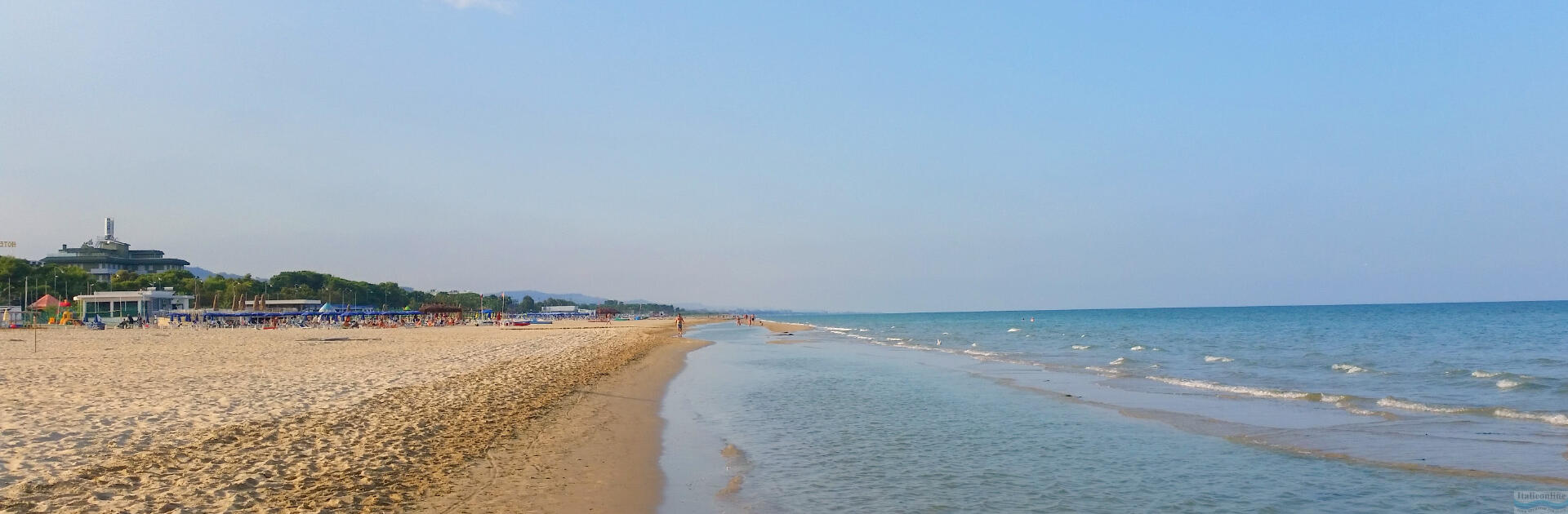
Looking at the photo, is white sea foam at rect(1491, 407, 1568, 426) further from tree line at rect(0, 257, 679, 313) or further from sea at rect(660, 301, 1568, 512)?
tree line at rect(0, 257, 679, 313)

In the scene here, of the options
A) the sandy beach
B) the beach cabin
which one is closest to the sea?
the sandy beach

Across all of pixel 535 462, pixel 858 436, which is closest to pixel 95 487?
pixel 535 462

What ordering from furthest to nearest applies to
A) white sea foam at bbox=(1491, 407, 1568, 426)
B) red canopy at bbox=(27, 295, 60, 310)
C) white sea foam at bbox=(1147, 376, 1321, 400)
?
red canopy at bbox=(27, 295, 60, 310), white sea foam at bbox=(1147, 376, 1321, 400), white sea foam at bbox=(1491, 407, 1568, 426)

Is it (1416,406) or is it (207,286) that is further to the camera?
(207,286)

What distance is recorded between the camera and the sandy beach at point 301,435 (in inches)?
269

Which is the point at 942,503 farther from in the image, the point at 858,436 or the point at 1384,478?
the point at 1384,478

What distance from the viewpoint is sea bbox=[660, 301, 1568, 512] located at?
799cm

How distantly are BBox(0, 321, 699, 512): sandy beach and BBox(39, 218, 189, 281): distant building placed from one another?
144 m

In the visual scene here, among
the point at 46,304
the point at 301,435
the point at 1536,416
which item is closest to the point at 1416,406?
the point at 1536,416

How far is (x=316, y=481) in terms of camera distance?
287 inches

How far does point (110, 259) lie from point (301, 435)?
526 ft

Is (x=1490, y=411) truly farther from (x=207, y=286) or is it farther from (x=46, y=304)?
(x=207, y=286)

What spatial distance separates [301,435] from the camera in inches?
375

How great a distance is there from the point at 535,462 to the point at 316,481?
2.23 metres
